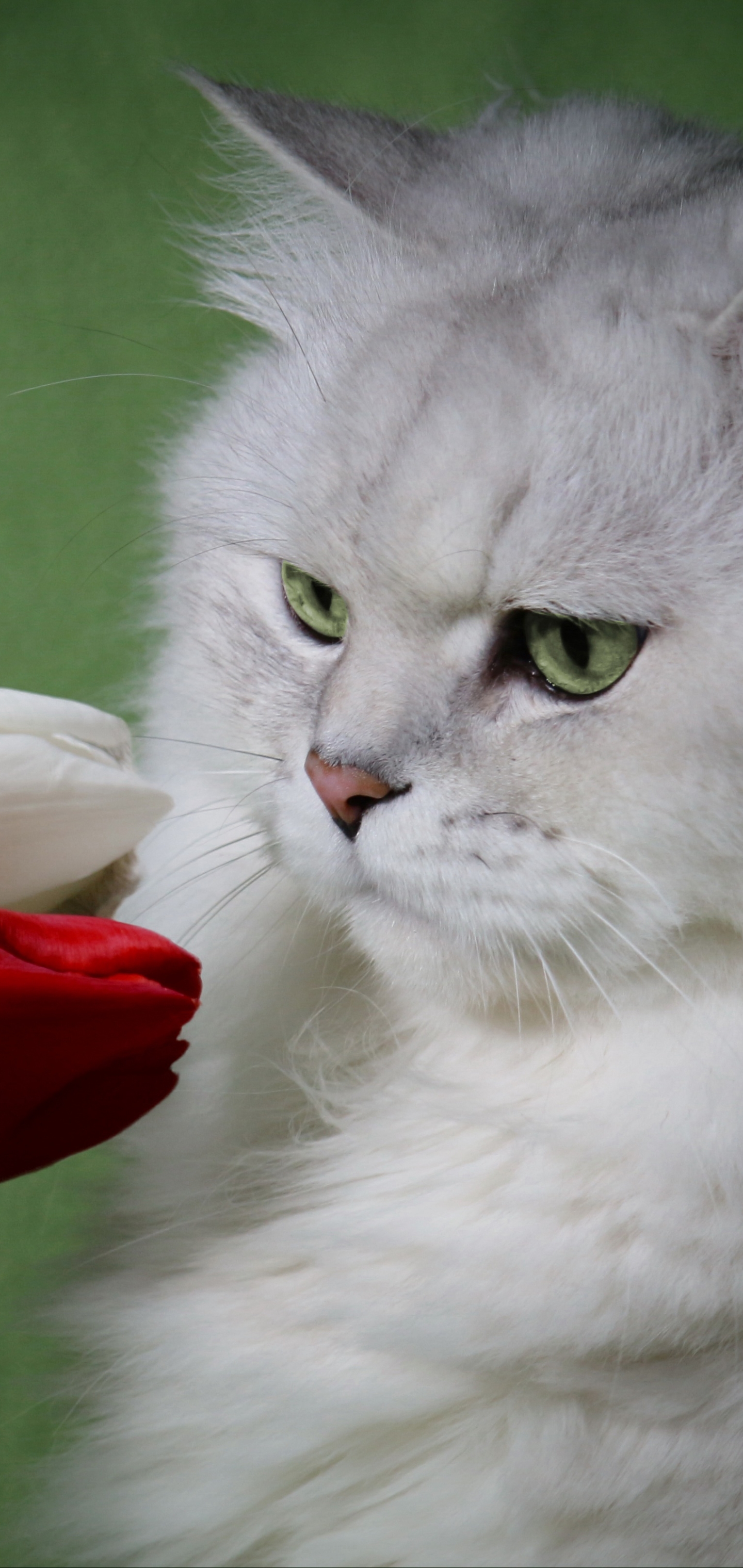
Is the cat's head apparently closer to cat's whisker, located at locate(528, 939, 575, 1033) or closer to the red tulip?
cat's whisker, located at locate(528, 939, 575, 1033)

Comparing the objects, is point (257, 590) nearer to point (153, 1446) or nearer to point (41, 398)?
point (153, 1446)

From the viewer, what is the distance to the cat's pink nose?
0.59m

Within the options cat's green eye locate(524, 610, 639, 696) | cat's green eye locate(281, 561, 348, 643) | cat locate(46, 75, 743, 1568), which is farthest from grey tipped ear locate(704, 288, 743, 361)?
cat's green eye locate(281, 561, 348, 643)

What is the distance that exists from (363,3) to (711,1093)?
1.09 meters

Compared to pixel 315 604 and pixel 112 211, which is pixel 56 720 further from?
pixel 112 211

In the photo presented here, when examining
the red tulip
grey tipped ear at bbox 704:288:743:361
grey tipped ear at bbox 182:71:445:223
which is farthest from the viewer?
grey tipped ear at bbox 182:71:445:223

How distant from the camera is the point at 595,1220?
0.59m

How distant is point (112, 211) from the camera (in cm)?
123

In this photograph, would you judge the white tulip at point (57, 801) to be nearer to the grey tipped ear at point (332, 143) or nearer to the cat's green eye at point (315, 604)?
the cat's green eye at point (315, 604)

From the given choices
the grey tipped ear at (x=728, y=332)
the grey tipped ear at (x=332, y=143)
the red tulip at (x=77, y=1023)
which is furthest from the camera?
the grey tipped ear at (x=332, y=143)

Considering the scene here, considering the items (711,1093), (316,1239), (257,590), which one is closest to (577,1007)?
(711,1093)

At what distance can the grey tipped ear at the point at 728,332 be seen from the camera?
1.76ft

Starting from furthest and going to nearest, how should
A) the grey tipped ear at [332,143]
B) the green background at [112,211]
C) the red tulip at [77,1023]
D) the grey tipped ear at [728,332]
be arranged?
the green background at [112,211] < the grey tipped ear at [332,143] < the grey tipped ear at [728,332] < the red tulip at [77,1023]

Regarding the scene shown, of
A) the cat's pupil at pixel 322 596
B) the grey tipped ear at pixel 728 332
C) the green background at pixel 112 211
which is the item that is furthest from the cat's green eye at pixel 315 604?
the green background at pixel 112 211
